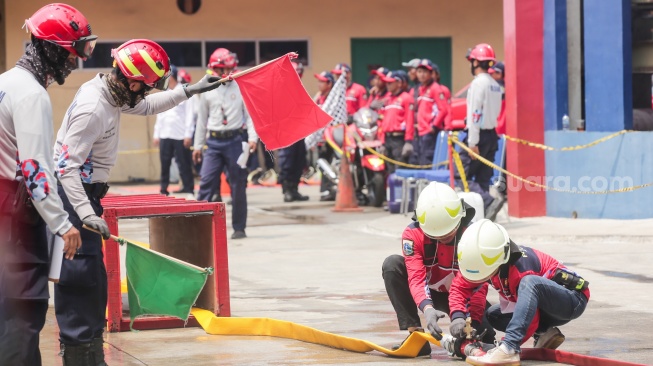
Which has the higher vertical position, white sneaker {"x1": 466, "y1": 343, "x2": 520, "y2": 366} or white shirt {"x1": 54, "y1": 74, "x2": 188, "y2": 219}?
white shirt {"x1": 54, "y1": 74, "x2": 188, "y2": 219}

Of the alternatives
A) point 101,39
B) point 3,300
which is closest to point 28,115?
point 3,300

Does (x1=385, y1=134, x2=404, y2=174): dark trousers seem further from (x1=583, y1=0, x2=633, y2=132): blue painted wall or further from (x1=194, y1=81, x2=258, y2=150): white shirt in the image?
(x1=194, y1=81, x2=258, y2=150): white shirt

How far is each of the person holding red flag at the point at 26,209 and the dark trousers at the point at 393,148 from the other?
13.0 meters

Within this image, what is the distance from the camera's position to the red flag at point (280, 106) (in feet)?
30.2

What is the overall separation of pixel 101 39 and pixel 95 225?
19593 millimetres

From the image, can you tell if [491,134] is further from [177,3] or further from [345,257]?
[177,3]

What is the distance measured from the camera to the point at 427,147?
61.1ft

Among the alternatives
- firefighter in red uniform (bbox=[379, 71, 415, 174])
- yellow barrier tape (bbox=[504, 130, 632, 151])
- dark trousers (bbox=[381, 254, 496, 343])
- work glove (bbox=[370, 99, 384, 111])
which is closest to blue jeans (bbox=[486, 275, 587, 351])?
dark trousers (bbox=[381, 254, 496, 343])

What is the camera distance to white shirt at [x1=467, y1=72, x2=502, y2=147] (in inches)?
589

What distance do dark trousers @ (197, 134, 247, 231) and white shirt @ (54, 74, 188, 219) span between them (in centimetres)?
731

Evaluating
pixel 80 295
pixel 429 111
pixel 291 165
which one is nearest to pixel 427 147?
pixel 429 111

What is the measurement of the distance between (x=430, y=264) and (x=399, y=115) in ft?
36.7

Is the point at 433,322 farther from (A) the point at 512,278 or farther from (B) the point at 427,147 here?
(B) the point at 427,147

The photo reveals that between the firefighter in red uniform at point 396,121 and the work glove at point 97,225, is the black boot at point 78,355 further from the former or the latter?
the firefighter in red uniform at point 396,121
